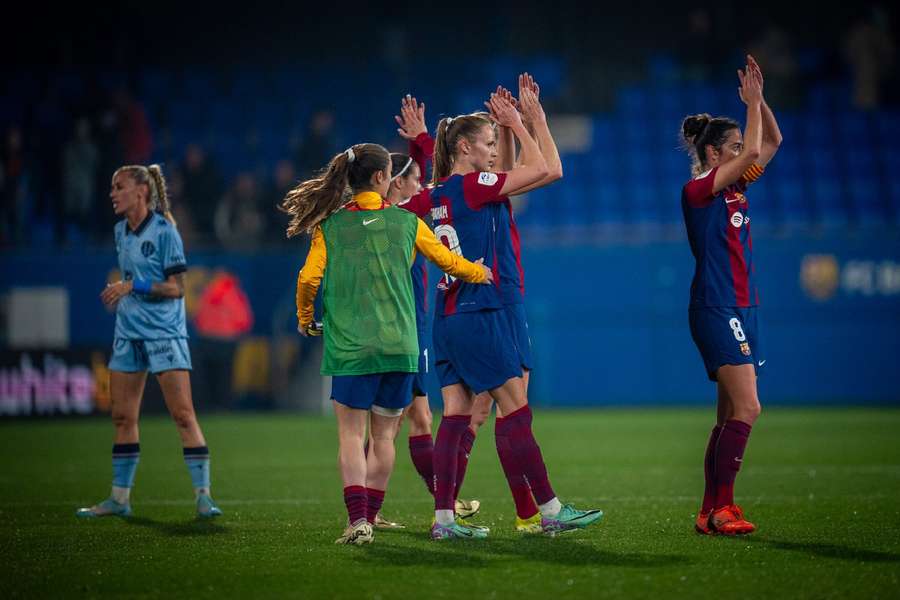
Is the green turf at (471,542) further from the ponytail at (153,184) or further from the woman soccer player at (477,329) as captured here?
the ponytail at (153,184)

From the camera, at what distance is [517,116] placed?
681cm

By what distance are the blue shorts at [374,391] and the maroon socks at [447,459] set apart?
281 mm

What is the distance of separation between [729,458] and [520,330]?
1370 mm

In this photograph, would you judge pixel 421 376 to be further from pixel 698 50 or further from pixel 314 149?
pixel 698 50

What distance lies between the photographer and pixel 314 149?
20.5 meters

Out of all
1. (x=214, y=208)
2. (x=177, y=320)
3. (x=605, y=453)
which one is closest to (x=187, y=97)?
(x=214, y=208)

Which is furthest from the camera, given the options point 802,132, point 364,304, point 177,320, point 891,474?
point 802,132

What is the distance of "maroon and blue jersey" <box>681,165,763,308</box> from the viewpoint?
7.11 metres

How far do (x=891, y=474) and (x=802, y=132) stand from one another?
14.6 meters

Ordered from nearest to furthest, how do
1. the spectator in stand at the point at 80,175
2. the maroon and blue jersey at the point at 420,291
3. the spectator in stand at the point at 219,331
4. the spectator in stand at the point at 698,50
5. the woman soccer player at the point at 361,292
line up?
the woman soccer player at the point at 361,292
the maroon and blue jersey at the point at 420,291
the spectator in stand at the point at 219,331
the spectator in stand at the point at 80,175
the spectator in stand at the point at 698,50

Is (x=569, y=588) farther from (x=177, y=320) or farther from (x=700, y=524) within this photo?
(x=177, y=320)

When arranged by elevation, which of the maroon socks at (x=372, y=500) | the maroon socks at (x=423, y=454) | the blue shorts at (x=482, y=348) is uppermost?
the blue shorts at (x=482, y=348)

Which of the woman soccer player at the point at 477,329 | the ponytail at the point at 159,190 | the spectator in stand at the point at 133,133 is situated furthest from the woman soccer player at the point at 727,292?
the spectator in stand at the point at 133,133

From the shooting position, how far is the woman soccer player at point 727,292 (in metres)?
7.00
